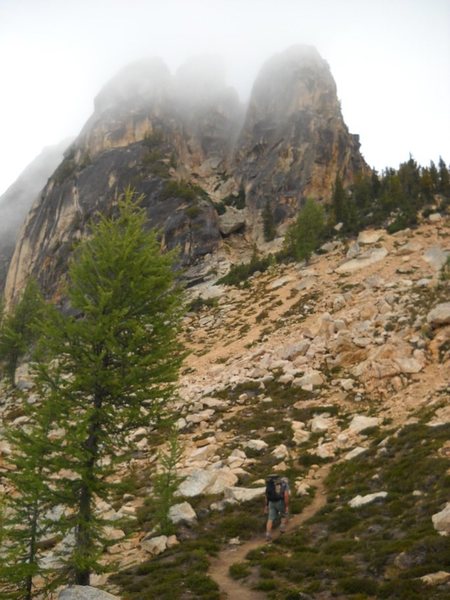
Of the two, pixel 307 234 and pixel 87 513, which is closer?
pixel 87 513

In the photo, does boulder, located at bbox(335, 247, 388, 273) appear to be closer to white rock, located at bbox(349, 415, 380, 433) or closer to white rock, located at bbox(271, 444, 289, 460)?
white rock, located at bbox(349, 415, 380, 433)

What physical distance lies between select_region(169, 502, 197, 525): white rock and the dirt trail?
2.00 meters

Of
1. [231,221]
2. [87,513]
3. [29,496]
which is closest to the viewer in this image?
[29,496]

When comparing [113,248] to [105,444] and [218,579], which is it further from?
[218,579]

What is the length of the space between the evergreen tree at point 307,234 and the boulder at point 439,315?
25612 mm

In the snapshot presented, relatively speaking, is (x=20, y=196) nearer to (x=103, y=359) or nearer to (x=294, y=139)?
(x=294, y=139)

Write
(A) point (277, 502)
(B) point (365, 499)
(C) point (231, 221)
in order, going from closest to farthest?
(B) point (365, 499) < (A) point (277, 502) < (C) point (231, 221)

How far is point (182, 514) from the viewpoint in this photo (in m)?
14.9

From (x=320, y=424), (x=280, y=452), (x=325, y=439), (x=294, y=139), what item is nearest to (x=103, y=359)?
(x=280, y=452)

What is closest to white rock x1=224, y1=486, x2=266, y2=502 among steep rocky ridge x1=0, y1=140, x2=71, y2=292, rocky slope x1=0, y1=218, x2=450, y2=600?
rocky slope x1=0, y1=218, x2=450, y2=600

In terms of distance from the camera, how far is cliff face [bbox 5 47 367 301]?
8131 centimetres

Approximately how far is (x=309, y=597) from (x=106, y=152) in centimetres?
9391

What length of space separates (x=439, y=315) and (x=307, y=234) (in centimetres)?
2827

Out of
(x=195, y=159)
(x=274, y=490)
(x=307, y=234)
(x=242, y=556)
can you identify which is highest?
(x=195, y=159)
